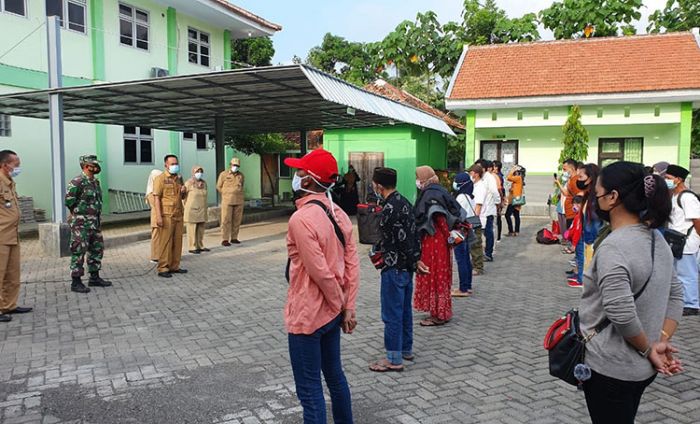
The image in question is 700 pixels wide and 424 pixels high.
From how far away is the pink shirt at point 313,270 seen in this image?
2857mm

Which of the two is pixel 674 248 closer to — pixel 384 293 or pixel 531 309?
pixel 531 309

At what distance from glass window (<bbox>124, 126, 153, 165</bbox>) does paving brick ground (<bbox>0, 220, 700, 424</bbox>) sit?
1131 cm

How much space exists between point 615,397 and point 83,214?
266 inches

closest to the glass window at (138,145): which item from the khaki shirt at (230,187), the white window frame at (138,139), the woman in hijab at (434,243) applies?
the white window frame at (138,139)

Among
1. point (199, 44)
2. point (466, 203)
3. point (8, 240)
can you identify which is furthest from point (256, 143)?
point (8, 240)

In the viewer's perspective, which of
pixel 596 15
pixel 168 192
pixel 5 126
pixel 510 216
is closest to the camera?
pixel 168 192

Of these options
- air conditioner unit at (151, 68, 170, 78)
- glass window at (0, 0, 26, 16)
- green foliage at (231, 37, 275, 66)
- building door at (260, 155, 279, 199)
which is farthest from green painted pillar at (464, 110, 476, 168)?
green foliage at (231, 37, 275, 66)

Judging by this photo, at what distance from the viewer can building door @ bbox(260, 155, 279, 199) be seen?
26.8 meters

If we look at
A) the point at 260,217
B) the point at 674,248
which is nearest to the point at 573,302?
the point at 674,248

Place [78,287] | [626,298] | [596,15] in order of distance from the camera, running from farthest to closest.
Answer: [596,15]
[78,287]
[626,298]

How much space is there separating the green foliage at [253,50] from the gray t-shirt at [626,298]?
30.4 metres

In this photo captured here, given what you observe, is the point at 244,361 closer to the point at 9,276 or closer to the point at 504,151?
the point at 9,276

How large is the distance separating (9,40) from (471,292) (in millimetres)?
13490

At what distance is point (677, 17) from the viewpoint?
24391 millimetres
